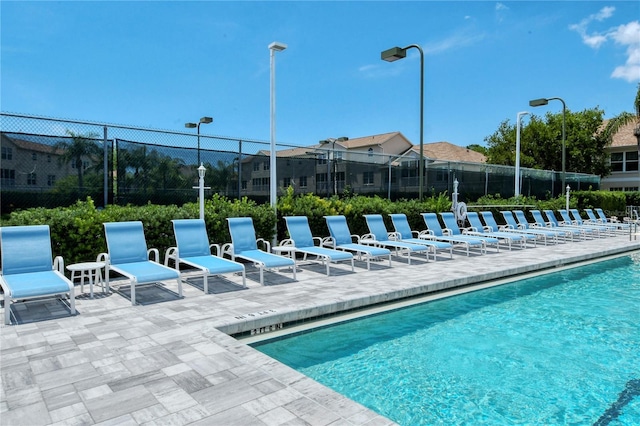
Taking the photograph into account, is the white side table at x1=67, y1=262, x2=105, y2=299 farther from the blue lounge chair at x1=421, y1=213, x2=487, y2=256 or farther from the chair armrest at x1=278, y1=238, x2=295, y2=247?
the blue lounge chair at x1=421, y1=213, x2=487, y2=256

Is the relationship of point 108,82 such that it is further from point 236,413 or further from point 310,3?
point 236,413

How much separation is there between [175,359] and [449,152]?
50.8m

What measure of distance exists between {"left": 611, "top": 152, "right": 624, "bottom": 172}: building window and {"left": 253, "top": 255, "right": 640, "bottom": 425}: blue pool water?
38.2 metres

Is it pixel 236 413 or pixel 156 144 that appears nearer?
pixel 236 413

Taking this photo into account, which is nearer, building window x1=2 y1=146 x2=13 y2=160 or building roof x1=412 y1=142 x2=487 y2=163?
building window x1=2 y1=146 x2=13 y2=160

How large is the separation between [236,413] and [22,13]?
1113 cm

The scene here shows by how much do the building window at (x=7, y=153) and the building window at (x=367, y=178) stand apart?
30.1 feet

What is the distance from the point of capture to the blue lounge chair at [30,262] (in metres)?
5.52

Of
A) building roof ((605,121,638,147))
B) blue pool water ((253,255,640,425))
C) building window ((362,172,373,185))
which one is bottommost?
blue pool water ((253,255,640,425))

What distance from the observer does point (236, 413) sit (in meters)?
3.06

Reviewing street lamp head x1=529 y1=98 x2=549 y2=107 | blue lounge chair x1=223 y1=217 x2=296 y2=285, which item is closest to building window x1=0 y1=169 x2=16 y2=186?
blue lounge chair x1=223 y1=217 x2=296 y2=285

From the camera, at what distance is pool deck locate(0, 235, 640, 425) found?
10.1ft

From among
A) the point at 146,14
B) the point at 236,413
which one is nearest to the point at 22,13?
the point at 146,14

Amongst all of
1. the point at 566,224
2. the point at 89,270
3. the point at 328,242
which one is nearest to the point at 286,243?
the point at 328,242
